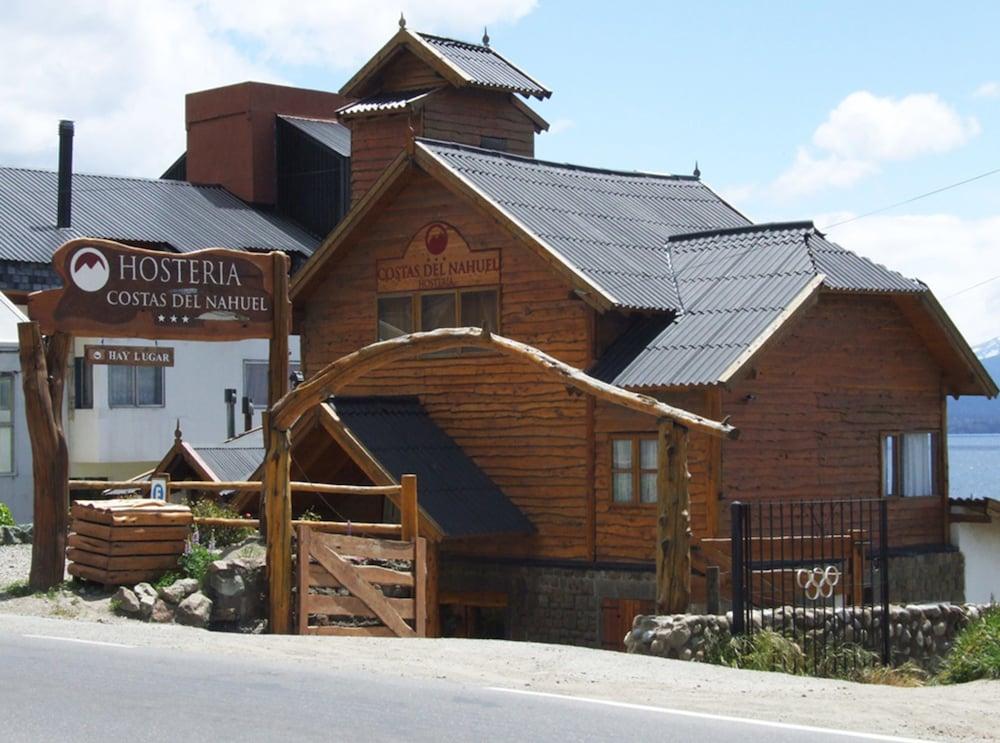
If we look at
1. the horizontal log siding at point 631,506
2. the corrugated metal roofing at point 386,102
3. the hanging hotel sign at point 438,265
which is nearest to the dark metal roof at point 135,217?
the corrugated metal roofing at point 386,102

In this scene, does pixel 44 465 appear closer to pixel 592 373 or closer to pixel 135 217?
pixel 592 373

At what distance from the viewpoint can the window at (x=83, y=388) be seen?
44875mm

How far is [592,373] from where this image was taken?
25938 millimetres

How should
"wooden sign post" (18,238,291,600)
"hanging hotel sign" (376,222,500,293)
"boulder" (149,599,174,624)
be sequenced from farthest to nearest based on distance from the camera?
"hanging hotel sign" (376,222,500,293), "wooden sign post" (18,238,291,600), "boulder" (149,599,174,624)

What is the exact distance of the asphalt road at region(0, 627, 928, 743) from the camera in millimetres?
10648

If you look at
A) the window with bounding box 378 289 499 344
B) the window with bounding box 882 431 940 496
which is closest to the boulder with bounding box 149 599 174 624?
the window with bounding box 378 289 499 344

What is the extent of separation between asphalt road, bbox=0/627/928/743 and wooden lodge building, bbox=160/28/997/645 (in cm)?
1171

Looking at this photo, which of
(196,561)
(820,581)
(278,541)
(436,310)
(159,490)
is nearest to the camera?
(820,581)

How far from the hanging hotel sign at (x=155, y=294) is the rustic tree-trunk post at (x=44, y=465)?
1.60ft

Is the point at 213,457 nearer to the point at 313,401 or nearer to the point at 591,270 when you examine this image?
the point at 591,270

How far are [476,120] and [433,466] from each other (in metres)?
10.8

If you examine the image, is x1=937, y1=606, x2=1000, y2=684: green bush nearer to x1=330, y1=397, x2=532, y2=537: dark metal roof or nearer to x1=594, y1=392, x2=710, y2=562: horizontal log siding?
x1=594, y1=392, x2=710, y2=562: horizontal log siding

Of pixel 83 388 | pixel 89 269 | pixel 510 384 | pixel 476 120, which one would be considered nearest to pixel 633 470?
pixel 510 384

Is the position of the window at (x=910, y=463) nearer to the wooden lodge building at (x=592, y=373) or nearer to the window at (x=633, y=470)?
the wooden lodge building at (x=592, y=373)
